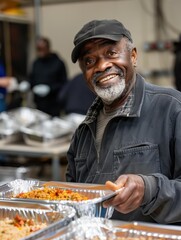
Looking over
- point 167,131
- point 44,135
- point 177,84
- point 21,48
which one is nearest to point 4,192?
point 167,131

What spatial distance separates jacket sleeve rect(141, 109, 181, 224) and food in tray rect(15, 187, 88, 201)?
0.20 metres

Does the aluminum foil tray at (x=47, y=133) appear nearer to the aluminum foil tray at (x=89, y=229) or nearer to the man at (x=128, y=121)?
the man at (x=128, y=121)

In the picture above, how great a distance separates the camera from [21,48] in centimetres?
742

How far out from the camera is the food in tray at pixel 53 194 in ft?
5.07

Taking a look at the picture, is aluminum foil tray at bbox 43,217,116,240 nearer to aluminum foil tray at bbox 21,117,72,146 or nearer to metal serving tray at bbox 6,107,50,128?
aluminum foil tray at bbox 21,117,72,146

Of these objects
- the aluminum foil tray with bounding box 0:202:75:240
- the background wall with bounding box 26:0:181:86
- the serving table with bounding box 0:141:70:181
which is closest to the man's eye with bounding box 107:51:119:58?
the aluminum foil tray with bounding box 0:202:75:240

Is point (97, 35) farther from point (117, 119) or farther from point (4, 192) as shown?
point (4, 192)

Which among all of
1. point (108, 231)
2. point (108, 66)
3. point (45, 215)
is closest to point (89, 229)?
point (108, 231)

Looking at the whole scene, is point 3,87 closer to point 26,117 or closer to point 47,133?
point 26,117

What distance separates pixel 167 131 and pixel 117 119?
184mm

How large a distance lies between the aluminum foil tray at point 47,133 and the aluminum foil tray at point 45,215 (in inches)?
93.3

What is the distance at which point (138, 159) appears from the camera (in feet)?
5.38

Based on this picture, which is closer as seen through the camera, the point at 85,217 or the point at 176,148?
the point at 85,217

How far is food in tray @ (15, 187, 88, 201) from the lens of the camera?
5.07 ft
